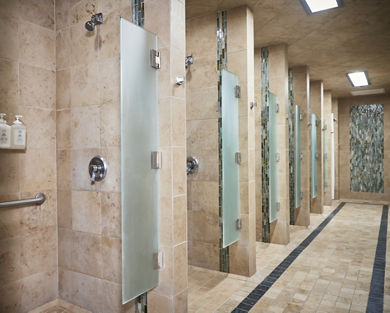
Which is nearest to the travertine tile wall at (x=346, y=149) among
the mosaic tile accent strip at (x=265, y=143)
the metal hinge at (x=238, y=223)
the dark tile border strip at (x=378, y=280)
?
the dark tile border strip at (x=378, y=280)

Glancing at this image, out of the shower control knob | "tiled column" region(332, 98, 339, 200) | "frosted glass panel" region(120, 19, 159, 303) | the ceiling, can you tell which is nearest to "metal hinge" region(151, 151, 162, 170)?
"frosted glass panel" region(120, 19, 159, 303)

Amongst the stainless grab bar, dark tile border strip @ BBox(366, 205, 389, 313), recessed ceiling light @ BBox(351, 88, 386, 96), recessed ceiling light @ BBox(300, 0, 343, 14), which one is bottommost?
dark tile border strip @ BBox(366, 205, 389, 313)

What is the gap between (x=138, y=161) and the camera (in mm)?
1797

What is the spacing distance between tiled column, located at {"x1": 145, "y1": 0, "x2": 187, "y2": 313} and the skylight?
161cm

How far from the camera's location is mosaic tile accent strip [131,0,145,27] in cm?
198

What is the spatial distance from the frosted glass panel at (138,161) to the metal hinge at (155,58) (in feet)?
0.07

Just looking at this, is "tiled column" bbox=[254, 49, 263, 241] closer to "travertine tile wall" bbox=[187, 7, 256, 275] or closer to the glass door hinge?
"travertine tile wall" bbox=[187, 7, 256, 275]

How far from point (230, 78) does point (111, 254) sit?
1817mm

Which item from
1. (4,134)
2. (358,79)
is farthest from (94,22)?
(358,79)

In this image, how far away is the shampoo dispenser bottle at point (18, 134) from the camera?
83.4 inches

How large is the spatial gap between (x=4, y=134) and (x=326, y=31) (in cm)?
354

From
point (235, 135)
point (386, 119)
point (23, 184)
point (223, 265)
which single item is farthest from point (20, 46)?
point (386, 119)

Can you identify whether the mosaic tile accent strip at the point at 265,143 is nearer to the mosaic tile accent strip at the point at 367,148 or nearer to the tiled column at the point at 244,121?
the tiled column at the point at 244,121

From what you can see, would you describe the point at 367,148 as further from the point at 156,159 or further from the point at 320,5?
the point at 156,159
